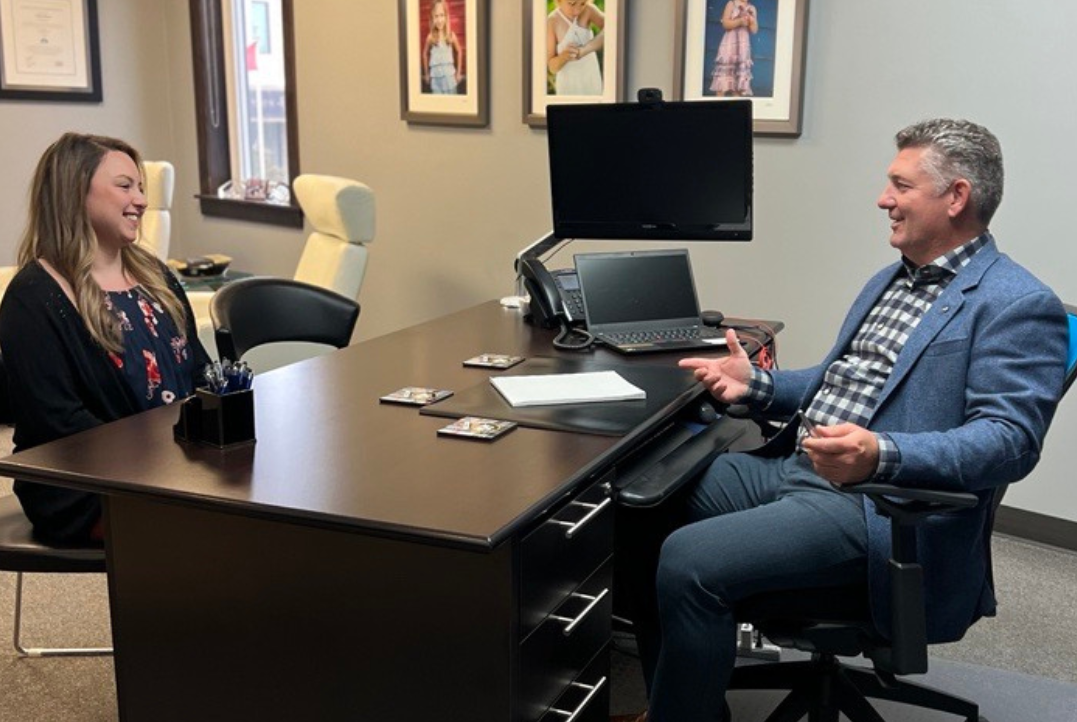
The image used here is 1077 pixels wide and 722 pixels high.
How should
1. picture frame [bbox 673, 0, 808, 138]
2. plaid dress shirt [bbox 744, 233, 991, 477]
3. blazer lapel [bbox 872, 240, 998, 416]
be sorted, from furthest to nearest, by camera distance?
picture frame [bbox 673, 0, 808, 138]
plaid dress shirt [bbox 744, 233, 991, 477]
blazer lapel [bbox 872, 240, 998, 416]

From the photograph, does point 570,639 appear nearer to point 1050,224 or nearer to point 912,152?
point 912,152

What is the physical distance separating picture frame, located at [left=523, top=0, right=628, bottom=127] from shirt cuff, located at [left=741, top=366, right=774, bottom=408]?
5.86 feet

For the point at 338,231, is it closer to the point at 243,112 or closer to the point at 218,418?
the point at 243,112

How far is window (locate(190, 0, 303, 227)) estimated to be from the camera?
5207mm

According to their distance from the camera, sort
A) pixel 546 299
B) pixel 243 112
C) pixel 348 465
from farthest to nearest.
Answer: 1. pixel 243 112
2. pixel 546 299
3. pixel 348 465

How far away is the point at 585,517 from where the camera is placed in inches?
69.8

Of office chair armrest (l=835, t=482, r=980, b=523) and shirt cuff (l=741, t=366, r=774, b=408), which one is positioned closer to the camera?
office chair armrest (l=835, t=482, r=980, b=523)

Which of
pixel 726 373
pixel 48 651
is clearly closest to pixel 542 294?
pixel 726 373

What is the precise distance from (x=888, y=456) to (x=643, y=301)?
0.99 m

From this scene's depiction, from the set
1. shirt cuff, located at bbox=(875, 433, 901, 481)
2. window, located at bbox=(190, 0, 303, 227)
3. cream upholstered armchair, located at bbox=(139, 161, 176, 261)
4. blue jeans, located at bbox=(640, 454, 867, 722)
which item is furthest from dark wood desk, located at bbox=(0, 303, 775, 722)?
window, located at bbox=(190, 0, 303, 227)

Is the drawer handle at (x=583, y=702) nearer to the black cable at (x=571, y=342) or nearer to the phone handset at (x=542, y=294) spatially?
the black cable at (x=571, y=342)

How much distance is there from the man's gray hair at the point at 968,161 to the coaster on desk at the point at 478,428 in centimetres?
91

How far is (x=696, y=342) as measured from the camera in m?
2.64

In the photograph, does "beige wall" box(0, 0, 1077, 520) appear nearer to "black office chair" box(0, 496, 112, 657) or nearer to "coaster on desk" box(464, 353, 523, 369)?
"coaster on desk" box(464, 353, 523, 369)
